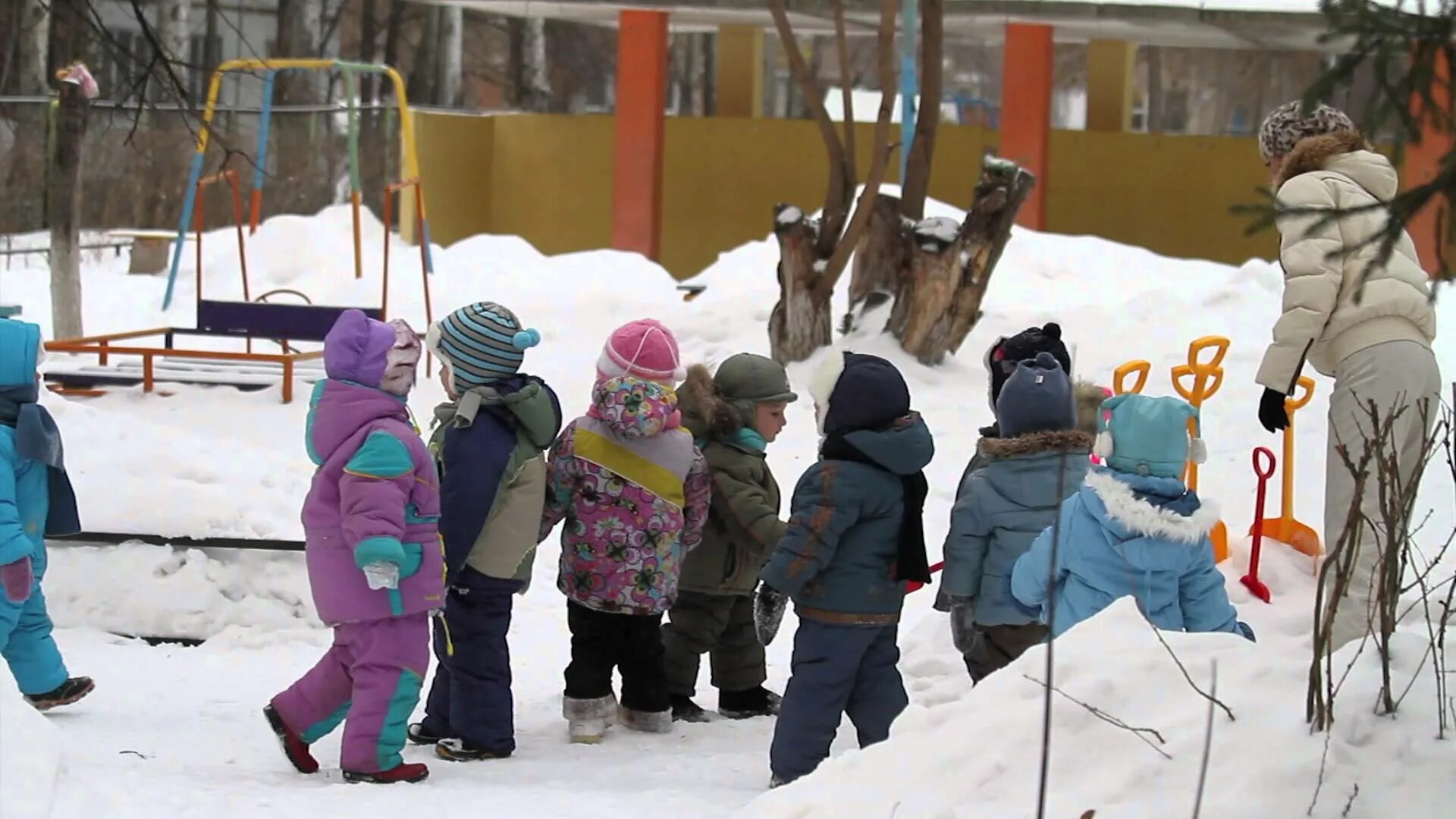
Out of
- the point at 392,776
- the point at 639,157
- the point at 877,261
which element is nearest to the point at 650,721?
the point at 392,776

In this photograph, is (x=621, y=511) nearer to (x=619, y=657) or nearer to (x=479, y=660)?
(x=619, y=657)

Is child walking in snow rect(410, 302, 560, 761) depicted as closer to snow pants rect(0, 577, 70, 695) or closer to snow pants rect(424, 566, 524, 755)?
snow pants rect(424, 566, 524, 755)

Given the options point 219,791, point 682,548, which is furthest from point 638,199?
point 219,791

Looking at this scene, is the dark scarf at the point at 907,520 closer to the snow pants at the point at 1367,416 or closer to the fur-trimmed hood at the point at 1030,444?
the fur-trimmed hood at the point at 1030,444

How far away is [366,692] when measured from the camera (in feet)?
16.0

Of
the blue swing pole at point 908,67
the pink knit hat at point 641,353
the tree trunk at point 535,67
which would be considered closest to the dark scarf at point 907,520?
the pink knit hat at point 641,353

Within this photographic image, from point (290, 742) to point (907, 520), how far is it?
1.75 meters

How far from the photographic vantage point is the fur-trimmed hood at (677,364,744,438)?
5707mm

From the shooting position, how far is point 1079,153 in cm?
2198

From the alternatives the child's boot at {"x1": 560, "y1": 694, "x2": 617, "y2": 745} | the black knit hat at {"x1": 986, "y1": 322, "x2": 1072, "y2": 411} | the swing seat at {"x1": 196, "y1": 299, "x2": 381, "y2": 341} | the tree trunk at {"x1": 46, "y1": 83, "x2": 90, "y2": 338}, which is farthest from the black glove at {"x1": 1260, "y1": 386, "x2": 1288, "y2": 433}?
the tree trunk at {"x1": 46, "y1": 83, "x2": 90, "y2": 338}

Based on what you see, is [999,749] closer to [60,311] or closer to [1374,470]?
[1374,470]

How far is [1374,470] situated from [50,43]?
98.2 feet

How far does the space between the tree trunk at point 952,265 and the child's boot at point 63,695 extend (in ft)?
21.4

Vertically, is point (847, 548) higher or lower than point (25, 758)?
higher
